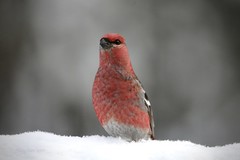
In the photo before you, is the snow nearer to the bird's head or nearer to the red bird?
the red bird

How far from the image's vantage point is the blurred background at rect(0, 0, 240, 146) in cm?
523

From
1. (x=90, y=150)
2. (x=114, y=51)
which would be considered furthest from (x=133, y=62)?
(x=90, y=150)

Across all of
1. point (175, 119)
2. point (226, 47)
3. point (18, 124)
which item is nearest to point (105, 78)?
point (18, 124)

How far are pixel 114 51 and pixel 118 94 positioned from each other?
0.30 metres

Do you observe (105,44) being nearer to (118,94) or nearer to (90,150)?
(118,94)

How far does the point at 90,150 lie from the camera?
1.80 meters

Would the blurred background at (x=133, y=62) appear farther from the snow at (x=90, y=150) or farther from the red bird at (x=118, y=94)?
the snow at (x=90, y=150)

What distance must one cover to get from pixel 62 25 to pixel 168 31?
5.15 feet

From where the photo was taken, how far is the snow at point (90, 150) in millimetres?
1717

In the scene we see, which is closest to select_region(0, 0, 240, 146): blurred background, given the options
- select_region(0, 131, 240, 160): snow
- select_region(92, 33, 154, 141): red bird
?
select_region(92, 33, 154, 141): red bird

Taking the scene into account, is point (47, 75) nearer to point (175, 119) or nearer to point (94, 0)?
point (94, 0)

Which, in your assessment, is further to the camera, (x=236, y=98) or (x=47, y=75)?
(x=236, y=98)

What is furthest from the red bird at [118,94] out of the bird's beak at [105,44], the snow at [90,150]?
the snow at [90,150]

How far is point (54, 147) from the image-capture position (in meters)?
1.80
